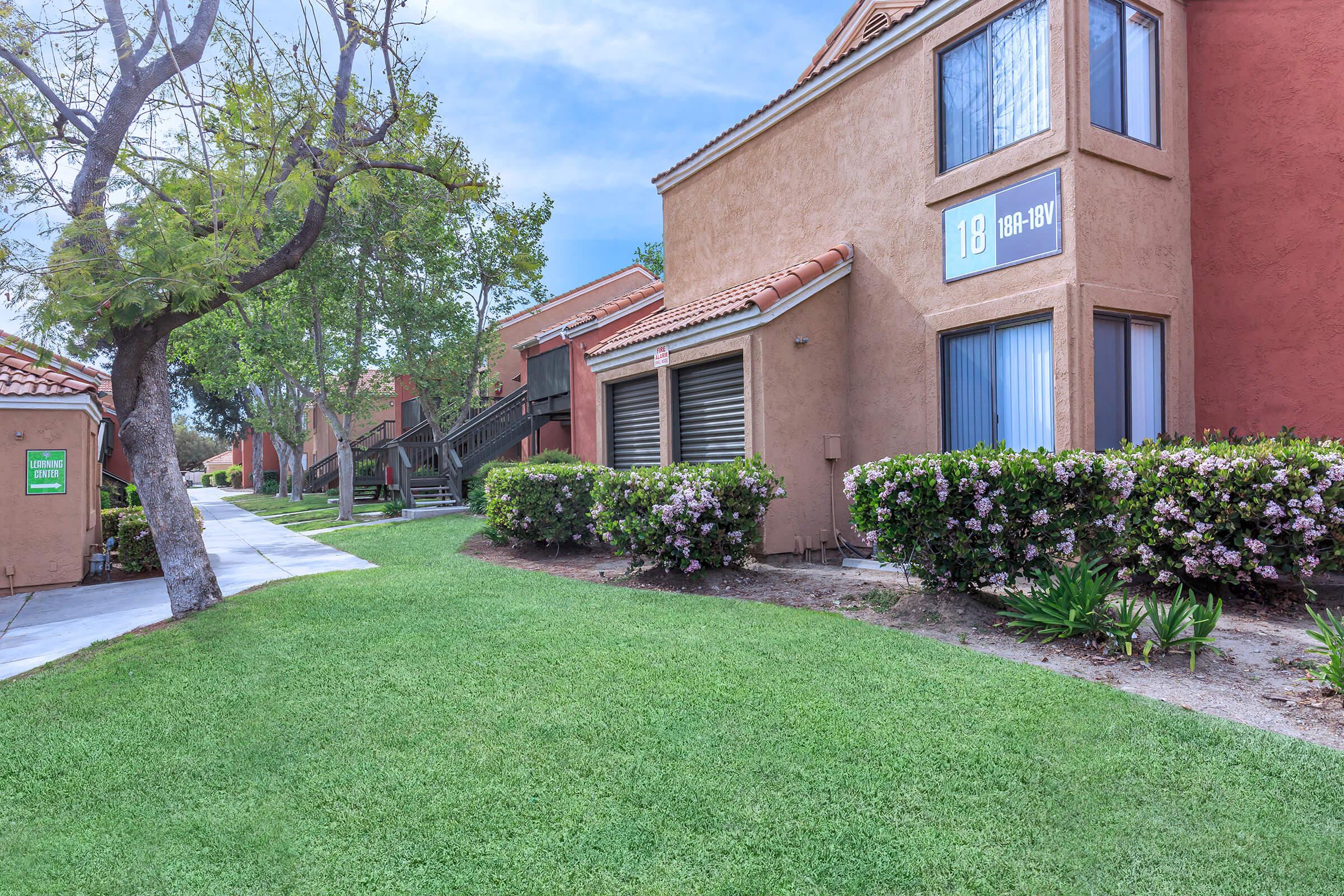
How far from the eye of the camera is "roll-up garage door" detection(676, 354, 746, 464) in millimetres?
9914

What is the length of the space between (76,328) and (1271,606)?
11374 millimetres

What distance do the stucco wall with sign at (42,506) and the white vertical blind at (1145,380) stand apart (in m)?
14.2

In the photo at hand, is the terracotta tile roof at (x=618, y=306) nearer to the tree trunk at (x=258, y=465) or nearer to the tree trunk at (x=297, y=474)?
the tree trunk at (x=297, y=474)

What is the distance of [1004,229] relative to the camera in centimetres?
809

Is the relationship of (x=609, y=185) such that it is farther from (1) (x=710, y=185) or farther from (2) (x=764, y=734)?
(2) (x=764, y=734)

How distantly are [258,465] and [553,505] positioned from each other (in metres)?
40.9

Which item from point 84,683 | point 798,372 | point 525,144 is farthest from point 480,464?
point 84,683

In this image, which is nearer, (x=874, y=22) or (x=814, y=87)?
(x=814, y=87)

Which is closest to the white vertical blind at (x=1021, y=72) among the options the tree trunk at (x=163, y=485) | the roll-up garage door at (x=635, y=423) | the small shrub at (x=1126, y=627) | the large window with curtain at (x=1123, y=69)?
the large window with curtain at (x=1123, y=69)

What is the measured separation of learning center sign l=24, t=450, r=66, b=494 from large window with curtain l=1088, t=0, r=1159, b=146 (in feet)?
47.2

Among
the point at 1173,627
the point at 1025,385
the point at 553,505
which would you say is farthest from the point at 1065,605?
the point at 553,505

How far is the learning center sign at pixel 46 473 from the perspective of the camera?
33.1 feet

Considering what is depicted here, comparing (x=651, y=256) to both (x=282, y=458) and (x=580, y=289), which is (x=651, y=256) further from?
(x=282, y=458)

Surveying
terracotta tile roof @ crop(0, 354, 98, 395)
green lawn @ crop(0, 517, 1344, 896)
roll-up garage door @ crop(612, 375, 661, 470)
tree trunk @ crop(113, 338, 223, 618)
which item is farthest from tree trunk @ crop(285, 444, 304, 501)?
green lawn @ crop(0, 517, 1344, 896)
